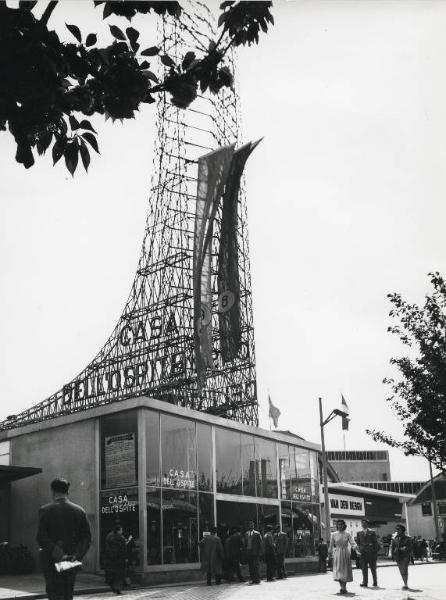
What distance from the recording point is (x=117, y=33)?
4957 millimetres

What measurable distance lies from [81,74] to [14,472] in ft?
69.5

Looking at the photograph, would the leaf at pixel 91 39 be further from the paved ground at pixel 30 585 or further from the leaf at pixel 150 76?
the paved ground at pixel 30 585

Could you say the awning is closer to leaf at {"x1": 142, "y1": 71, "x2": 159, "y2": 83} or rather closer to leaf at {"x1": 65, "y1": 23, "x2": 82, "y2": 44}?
leaf at {"x1": 142, "y1": 71, "x2": 159, "y2": 83}

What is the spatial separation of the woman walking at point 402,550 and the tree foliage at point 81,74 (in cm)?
1497

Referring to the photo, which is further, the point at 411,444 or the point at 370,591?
the point at 411,444

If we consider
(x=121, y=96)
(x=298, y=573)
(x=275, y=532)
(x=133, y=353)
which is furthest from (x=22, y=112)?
(x=133, y=353)

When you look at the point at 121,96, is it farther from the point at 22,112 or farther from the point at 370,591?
the point at 370,591

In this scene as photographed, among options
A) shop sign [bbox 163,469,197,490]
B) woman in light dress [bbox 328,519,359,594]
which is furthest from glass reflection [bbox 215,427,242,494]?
woman in light dress [bbox 328,519,359,594]

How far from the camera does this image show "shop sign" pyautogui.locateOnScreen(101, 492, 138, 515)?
72.3 ft

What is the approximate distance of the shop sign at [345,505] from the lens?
44844mm

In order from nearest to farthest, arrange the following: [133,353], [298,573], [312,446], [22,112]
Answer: [22,112] < [298,573] < [312,446] < [133,353]

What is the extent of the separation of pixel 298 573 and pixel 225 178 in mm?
15324

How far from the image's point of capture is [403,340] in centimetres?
1912

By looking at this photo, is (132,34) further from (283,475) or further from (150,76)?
(283,475)
